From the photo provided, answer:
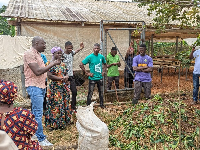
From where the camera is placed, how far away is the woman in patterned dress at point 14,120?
2.09 m

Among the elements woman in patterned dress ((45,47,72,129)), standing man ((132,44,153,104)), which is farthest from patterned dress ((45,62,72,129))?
standing man ((132,44,153,104))

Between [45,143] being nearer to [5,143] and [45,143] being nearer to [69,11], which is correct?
[5,143]

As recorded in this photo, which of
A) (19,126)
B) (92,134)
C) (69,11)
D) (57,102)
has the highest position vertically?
(69,11)

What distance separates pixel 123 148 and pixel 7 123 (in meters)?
2.25

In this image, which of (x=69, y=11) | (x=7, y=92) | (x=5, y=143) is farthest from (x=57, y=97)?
(x=69, y=11)

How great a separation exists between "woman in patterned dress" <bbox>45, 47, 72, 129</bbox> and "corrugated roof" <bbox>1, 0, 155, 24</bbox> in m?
3.56

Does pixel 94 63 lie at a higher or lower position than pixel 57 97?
higher

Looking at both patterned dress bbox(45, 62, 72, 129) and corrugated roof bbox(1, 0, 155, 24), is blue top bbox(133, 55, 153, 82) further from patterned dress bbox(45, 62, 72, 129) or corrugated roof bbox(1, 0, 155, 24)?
corrugated roof bbox(1, 0, 155, 24)

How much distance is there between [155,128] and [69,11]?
21.4ft

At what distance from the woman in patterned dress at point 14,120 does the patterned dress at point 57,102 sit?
88.2 inches

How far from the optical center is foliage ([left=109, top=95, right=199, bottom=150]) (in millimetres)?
3703

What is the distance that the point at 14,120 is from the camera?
2090mm

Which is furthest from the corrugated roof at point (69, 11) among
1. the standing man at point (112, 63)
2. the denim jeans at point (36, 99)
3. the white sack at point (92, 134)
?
the white sack at point (92, 134)

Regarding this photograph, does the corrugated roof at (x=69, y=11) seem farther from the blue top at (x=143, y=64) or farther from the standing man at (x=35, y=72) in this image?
the standing man at (x=35, y=72)
